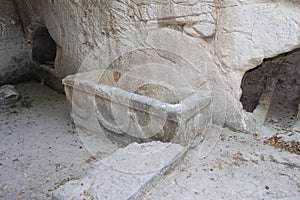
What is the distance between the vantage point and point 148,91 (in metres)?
3.52

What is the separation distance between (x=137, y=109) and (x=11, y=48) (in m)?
3.89

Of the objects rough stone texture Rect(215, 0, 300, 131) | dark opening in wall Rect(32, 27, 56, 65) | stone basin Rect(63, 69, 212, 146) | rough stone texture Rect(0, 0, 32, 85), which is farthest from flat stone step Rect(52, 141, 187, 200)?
rough stone texture Rect(0, 0, 32, 85)

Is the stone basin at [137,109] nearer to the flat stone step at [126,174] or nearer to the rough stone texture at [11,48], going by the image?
the flat stone step at [126,174]

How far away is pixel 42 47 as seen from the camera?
590 centimetres

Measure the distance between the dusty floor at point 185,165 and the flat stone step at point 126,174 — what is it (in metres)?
0.11

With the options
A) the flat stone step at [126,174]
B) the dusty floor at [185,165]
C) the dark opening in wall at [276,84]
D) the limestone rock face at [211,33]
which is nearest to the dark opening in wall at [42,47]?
the limestone rock face at [211,33]

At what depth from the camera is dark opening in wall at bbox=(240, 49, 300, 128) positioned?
3.76m

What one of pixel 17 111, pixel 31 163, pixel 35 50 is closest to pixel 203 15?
pixel 31 163

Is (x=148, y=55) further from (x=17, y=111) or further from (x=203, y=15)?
(x=17, y=111)

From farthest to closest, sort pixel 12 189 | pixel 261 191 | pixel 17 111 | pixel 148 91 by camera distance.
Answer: pixel 17 111, pixel 148 91, pixel 12 189, pixel 261 191

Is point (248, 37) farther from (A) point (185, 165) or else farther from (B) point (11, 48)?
(B) point (11, 48)

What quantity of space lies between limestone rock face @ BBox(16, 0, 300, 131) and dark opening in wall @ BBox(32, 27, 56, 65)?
1984mm

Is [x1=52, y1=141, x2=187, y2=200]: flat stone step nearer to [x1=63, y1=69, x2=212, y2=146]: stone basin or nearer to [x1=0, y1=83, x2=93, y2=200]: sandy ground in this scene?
[x1=63, y1=69, x2=212, y2=146]: stone basin

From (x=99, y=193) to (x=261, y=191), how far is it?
119 cm
